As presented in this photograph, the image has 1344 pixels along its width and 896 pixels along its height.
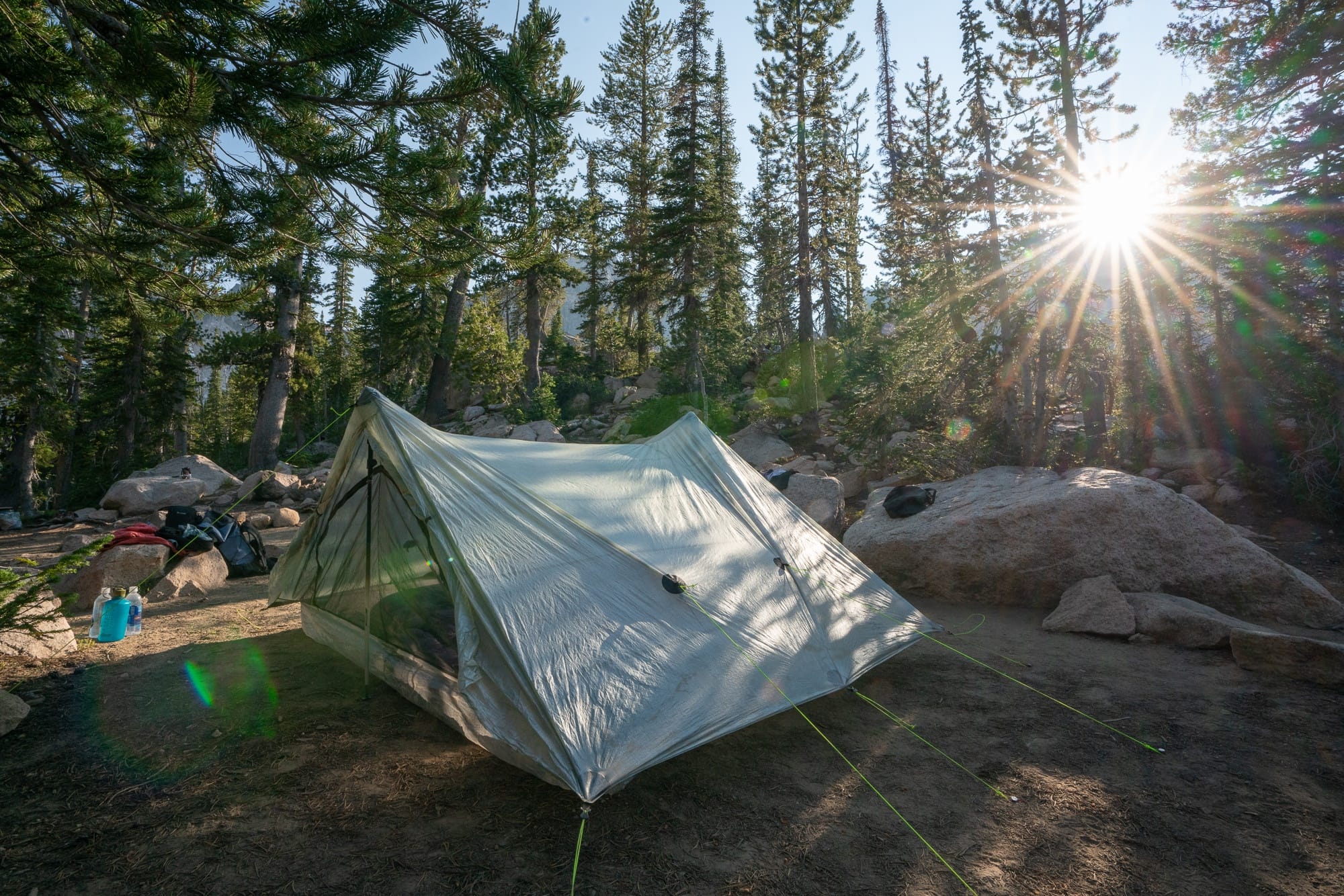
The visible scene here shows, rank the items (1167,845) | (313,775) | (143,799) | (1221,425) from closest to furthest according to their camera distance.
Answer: (1167,845), (143,799), (313,775), (1221,425)

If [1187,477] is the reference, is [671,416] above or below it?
above

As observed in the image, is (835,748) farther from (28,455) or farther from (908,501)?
(28,455)

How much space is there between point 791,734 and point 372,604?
3285mm

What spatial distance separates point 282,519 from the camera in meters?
13.2

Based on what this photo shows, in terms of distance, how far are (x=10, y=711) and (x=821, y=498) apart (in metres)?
8.82

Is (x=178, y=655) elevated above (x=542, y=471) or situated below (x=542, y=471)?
below

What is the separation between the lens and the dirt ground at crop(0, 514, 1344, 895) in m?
2.85

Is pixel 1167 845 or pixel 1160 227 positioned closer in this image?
pixel 1167 845

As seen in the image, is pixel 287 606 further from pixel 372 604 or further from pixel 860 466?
pixel 860 466

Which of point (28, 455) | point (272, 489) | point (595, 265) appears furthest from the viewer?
point (595, 265)

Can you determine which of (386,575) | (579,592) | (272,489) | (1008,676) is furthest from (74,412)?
(1008,676)

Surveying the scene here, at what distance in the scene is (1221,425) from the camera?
1100 centimetres

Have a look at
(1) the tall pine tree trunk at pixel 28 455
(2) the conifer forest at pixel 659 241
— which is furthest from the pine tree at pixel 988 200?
(1) the tall pine tree trunk at pixel 28 455

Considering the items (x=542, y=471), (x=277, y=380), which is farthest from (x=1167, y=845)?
(x=277, y=380)
